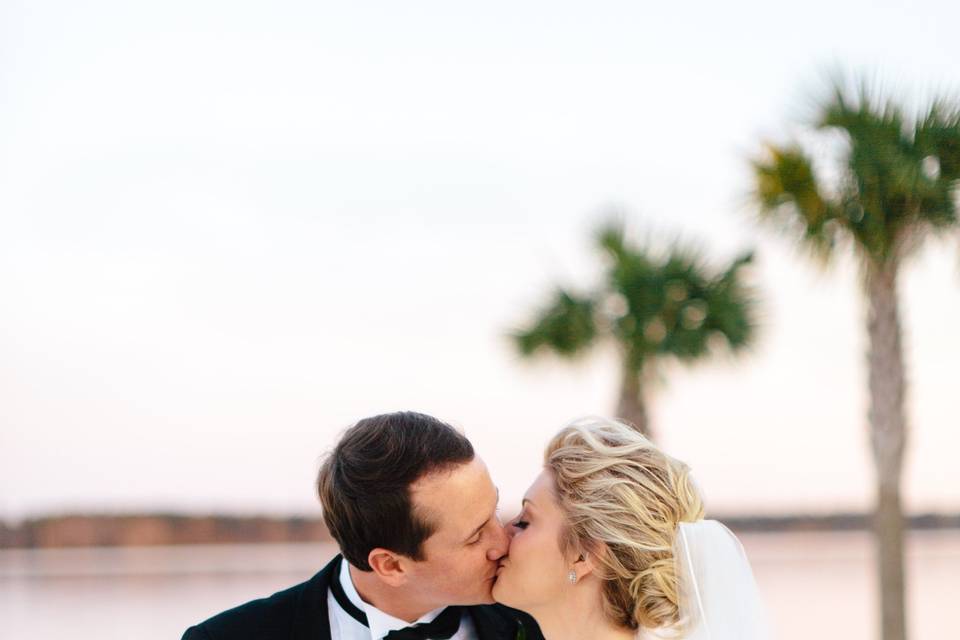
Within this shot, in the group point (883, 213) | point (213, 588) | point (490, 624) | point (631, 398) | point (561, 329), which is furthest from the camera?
point (213, 588)

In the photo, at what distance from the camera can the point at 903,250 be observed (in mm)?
10852

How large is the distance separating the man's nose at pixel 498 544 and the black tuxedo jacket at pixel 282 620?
345mm

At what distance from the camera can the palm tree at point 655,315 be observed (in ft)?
41.7

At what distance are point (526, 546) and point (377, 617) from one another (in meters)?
0.49

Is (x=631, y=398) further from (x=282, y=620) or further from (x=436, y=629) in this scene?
(x=282, y=620)

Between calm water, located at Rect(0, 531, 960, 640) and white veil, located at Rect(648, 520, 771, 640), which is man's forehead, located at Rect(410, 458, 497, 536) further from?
calm water, located at Rect(0, 531, 960, 640)

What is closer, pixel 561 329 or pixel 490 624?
pixel 490 624

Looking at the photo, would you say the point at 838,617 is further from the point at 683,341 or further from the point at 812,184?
the point at 812,184

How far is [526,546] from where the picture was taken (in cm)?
346

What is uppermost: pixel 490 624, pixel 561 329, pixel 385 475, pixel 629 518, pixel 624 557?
pixel 385 475

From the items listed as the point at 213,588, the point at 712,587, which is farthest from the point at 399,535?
the point at 213,588

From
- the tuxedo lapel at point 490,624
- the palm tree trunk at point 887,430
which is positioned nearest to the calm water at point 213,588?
the palm tree trunk at point 887,430

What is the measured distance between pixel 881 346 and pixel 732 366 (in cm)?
204

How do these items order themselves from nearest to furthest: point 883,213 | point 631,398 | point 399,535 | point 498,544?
point 399,535 → point 498,544 → point 883,213 → point 631,398
